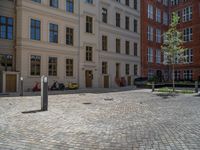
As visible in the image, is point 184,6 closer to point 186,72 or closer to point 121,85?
point 186,72

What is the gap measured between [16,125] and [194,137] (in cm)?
556

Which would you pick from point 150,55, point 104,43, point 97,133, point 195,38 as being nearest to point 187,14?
point 195,38

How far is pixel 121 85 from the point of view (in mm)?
40375

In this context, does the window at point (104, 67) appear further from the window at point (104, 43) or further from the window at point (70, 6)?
the window at point (70, 6)

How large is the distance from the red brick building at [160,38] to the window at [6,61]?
2522cm

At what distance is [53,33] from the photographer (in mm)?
31078

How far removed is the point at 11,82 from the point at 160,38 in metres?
34.6

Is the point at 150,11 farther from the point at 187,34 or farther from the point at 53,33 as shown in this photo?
the point at 53,33

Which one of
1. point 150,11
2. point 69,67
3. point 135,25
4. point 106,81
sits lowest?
point 106,81

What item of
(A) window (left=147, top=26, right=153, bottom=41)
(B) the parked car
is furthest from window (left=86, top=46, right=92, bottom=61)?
(A) window (left=147, top=26, right=153, bottom=41)

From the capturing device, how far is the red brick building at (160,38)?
46.9 meters

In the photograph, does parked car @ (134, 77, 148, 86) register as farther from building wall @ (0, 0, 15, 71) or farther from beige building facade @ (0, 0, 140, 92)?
building wall @ (0, 0, 15, 71)

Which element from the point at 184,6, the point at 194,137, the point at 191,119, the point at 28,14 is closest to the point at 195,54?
the point at 184,6

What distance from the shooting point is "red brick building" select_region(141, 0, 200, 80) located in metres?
46.9
